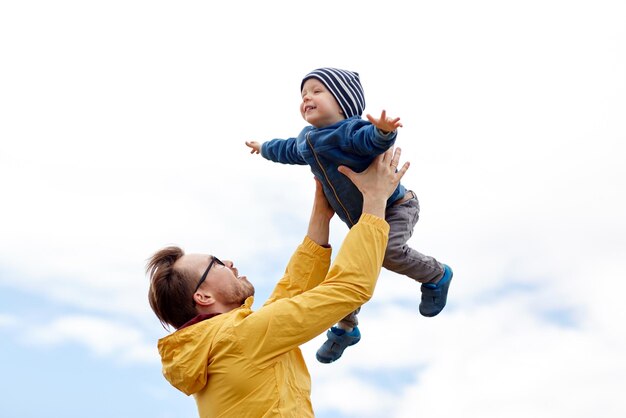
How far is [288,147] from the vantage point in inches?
215

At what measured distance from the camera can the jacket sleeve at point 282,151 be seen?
214 inches

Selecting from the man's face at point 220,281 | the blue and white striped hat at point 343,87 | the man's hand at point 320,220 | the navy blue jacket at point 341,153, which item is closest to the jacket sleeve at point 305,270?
the man's hand at point 320,220

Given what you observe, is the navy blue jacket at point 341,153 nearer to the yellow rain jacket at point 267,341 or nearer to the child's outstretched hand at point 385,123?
the child's outstretched hand at point 385,123

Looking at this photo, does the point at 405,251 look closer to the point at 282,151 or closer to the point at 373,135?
the point at 373,135

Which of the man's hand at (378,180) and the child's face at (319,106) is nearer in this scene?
the man's hand at (378,180)

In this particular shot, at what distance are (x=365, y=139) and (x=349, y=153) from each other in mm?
229

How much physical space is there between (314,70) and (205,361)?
6.46 feet

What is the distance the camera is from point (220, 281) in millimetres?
5043

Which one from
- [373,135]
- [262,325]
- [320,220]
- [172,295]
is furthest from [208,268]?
[373,135]

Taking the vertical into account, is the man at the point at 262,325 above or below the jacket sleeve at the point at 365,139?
below

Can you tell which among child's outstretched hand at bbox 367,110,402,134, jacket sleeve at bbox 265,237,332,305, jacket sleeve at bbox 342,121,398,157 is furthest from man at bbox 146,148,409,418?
jacket sleeve at bbox 265,237,332,305

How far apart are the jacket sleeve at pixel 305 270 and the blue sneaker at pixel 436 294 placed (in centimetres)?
74

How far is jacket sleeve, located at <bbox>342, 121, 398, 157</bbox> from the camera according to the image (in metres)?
4.63

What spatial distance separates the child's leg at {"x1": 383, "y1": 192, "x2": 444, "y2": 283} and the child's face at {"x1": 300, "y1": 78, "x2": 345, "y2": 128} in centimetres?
77
